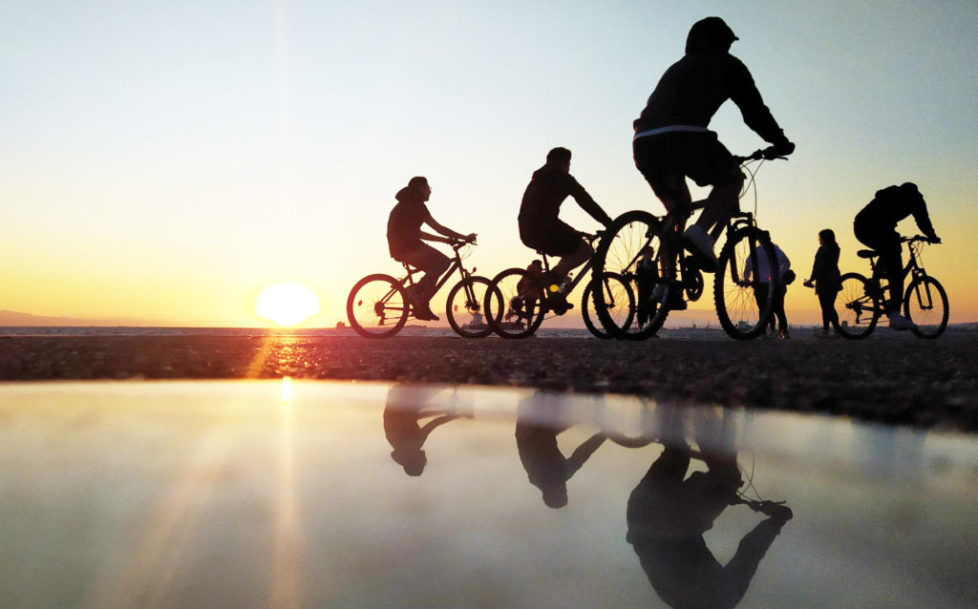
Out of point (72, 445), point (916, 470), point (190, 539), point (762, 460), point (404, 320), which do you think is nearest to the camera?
point (190, 539)

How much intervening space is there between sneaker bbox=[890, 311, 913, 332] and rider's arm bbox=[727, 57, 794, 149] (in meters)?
6.31

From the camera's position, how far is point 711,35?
18.2 ft

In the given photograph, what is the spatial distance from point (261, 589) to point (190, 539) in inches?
11.3

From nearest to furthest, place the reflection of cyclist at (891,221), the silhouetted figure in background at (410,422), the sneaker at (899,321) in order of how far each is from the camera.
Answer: the silhouetted figure in background at (410,422), the reflection of cyclist at (891,221), the sneaker at (899,321)

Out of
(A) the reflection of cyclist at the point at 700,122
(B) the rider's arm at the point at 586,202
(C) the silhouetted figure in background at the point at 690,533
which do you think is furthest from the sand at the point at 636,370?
(B) the rider's arm at the point at 586,202

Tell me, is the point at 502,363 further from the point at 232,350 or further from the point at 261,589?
the point at 261,589

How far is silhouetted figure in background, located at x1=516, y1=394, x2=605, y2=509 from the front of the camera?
1789 mm

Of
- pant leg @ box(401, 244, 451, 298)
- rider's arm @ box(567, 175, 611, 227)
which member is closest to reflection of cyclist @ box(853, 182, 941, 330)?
rider's arm @ box(567, 175, 611, 227)

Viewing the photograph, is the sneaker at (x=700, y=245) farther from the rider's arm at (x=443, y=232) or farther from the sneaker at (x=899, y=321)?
the sneaker at (x=899, y=321)

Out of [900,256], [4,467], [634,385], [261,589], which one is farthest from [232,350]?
[900,256]

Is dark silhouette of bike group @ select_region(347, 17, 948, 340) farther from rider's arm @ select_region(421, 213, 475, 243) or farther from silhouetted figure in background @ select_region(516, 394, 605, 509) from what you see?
silhouetted figure in background @ select_region(516, 394, 605, 509)

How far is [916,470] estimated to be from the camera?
1926 mm

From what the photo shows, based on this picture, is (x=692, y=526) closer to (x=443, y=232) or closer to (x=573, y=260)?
(x=573, y=260)

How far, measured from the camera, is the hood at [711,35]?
553 cm
